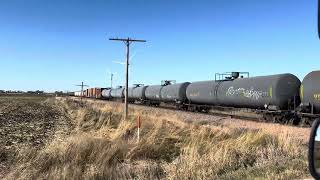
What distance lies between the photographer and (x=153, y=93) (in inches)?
2281

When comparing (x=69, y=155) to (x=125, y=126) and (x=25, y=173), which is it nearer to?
(x=25, y=173)

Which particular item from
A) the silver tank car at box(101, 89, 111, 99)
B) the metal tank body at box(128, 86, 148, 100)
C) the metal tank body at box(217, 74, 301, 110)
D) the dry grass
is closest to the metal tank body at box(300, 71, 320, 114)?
the metal tank body at box(217, 74, 301, 110)

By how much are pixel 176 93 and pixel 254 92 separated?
19.1 meters

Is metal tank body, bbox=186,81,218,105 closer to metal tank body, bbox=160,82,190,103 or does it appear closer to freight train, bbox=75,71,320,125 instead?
freight train, bbox=75,71,320,125

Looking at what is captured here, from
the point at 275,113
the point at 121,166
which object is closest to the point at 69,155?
the point at 121,166

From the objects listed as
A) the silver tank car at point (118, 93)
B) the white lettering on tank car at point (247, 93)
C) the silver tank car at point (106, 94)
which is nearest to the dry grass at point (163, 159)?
the white lettering on tank car at point (247, 93)

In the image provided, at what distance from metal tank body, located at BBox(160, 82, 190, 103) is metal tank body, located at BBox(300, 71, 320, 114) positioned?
22.6 m

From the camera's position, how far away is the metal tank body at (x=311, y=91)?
73.5 feet

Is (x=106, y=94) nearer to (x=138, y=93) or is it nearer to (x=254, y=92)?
(x=138, y=93)

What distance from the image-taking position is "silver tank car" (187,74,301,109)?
2552 centimetres

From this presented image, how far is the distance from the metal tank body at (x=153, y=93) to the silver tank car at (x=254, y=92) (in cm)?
1661

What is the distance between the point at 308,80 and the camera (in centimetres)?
2308

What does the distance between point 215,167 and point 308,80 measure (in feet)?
44.5

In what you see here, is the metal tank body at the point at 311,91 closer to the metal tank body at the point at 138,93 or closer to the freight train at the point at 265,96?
the freight train at the point at 265,96
